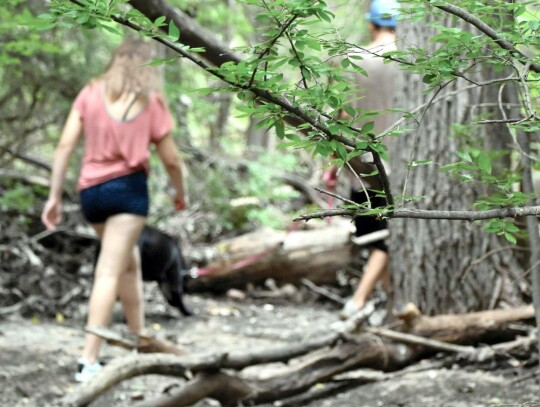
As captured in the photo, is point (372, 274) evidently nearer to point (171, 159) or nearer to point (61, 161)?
point (171, 159)

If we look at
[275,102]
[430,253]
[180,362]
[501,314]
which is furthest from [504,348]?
[275,102]

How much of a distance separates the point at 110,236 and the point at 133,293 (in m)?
0.65

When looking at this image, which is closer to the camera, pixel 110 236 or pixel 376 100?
pixel 110 236

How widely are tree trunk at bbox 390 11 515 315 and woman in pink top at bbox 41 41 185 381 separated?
1.68m

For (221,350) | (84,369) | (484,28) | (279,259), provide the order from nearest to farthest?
(484,28), (84,369), (221,350), (279,259)

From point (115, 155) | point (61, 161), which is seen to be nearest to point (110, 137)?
point (115, 155)

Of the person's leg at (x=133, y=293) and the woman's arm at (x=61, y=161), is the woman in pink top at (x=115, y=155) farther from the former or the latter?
the person's leg at (x=133, y=293)

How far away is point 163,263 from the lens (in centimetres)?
667

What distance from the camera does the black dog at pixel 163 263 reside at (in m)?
6.61

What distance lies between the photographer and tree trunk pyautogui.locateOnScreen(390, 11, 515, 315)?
4539 millimetres

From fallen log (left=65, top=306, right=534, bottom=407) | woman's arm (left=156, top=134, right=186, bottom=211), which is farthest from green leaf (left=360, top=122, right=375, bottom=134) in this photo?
woman's arm (left=156, top=134, right=186, bottom=211)

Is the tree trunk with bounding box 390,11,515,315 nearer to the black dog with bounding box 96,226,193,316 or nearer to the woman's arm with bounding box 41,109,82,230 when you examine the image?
the woman's arm with bounding box 41,109,82,230

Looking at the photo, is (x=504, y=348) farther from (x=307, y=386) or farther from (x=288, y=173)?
(x=288, y=173)

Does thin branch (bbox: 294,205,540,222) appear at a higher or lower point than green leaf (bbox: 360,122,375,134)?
lower
